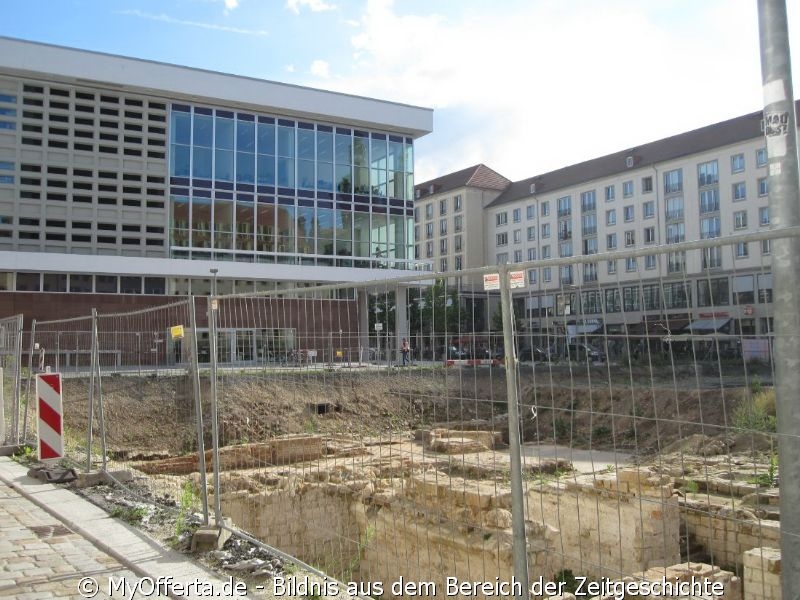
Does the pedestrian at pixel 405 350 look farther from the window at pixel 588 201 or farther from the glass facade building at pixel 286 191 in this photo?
the window at pixel 588 201

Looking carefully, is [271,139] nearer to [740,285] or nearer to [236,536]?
[236,536]

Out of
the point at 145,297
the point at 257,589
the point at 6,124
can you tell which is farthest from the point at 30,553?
the point at 6,124

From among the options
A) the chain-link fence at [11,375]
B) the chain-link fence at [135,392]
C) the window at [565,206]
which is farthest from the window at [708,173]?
the chain-link fence at [11,375]

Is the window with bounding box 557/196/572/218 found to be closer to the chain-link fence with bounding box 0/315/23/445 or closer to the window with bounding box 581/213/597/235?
the window with bounding box 581/213/597/235

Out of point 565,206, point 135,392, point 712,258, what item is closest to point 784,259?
point 712,258

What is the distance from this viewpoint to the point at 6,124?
38.3 meters

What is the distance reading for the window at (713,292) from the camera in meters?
3.57

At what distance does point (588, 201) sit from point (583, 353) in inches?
2629

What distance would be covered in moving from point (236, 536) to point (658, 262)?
495 centimetres

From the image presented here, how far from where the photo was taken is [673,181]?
60281 mm

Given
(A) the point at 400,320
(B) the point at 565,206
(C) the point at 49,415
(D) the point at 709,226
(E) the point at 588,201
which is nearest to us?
(A) the point at 400,320

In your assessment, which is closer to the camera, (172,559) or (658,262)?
(658,262)

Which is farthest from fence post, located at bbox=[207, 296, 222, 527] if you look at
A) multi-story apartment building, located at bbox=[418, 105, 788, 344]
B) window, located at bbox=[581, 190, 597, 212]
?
window, located at bbox=[581, 190, 597, 212]

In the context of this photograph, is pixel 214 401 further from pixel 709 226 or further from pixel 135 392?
pixel 709 226
